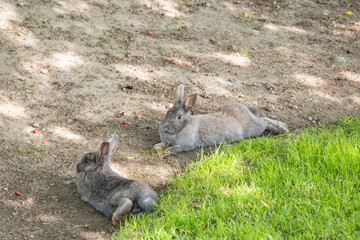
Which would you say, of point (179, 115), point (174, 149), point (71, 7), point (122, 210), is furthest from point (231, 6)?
point (122, 210)

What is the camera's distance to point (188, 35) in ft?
27.7

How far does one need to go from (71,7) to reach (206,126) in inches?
164

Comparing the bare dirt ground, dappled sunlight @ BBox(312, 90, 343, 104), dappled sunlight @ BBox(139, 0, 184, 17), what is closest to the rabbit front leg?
the bare dirt ground

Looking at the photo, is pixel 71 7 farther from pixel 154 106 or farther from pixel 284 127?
pixel 284 127

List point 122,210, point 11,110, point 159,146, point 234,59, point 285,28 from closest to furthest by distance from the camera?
point 122,210, point 159,146, point 11,110, point 234,59, point 285,28

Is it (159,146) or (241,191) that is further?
(159,146)

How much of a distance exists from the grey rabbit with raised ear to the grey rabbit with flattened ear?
988mm

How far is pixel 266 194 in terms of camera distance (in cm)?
437

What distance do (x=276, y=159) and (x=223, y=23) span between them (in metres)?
4.62

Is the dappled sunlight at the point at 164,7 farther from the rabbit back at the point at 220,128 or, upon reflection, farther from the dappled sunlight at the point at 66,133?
the dappled sunlight at the point at 66,133

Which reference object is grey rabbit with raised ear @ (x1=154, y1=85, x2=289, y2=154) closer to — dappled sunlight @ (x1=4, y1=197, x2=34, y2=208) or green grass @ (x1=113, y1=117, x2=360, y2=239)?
green grass @ (x1=113, y1=117, x2=360, y2=239)

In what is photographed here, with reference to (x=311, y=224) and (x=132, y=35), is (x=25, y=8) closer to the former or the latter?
(x=132, y=35)

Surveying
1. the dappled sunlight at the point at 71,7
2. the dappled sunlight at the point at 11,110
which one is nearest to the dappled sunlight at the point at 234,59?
the dappled sunlight at the point at 71,7

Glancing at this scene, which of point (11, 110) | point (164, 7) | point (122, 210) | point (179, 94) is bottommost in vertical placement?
point (11, 110)
